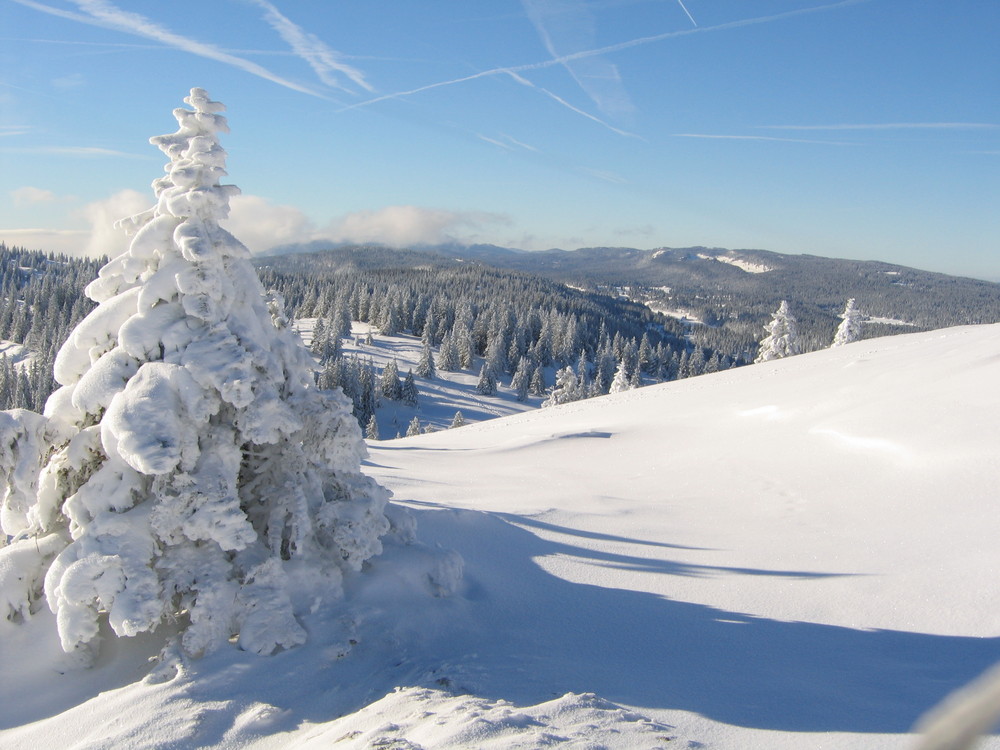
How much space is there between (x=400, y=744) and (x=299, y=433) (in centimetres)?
437

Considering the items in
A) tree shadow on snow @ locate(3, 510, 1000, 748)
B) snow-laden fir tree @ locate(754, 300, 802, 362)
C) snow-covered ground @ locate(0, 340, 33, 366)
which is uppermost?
snow-laden fir tree @ locate(754, 300, 802, 362)

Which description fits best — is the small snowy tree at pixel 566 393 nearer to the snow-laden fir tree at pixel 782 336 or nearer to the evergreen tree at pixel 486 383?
the evergreen tree at pixel 486 383

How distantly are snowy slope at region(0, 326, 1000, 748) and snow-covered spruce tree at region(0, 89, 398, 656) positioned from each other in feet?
2.06

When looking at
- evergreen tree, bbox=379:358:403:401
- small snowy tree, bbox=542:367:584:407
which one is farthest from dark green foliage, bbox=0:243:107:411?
small snowy tree, bbox=542:367:584:407

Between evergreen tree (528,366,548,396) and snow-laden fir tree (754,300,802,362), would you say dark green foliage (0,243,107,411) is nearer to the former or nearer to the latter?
evergreen tree (528,366,548,396)

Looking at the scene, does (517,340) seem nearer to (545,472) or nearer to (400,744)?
(545,472)

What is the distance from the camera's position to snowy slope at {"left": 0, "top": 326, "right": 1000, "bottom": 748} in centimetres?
570

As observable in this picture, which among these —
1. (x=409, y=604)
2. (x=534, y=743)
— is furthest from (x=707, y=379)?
(x=534, y=743)

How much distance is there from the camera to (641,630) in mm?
8047

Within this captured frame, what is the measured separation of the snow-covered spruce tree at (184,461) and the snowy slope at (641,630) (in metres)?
0.63

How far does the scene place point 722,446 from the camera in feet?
63.1

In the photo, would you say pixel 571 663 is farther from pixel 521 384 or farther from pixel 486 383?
pixel 521 384

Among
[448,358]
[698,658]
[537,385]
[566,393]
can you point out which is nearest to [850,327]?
[566,393]

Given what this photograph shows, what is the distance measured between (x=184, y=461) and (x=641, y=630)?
239 inches
